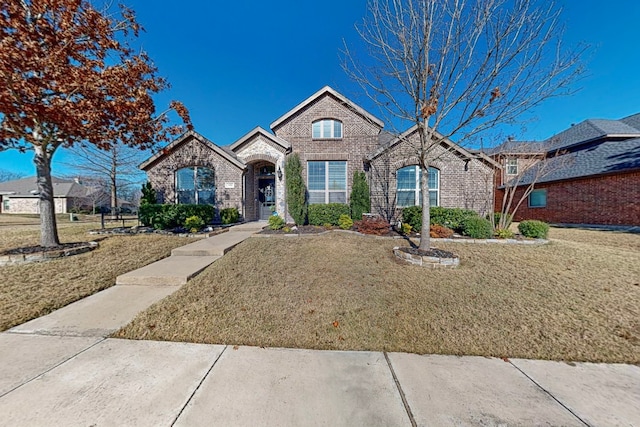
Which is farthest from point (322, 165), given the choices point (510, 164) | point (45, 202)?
point (510, 164)

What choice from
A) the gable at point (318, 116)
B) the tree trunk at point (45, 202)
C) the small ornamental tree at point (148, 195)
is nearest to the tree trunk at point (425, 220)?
the gable at point (318, 116)

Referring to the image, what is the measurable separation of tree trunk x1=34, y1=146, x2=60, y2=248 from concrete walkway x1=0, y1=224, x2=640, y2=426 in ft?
17.9

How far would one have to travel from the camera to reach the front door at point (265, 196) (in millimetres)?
14094

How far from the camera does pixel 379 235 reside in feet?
29.8

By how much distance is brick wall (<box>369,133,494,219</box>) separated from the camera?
39.2ft

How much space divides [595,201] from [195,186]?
2286 cm

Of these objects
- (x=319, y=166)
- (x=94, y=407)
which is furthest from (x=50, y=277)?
(x=319, y=166)

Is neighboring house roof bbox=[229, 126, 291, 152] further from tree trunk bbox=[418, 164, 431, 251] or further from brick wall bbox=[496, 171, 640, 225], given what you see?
brick wall bbox=[496, 171, 640, 225]

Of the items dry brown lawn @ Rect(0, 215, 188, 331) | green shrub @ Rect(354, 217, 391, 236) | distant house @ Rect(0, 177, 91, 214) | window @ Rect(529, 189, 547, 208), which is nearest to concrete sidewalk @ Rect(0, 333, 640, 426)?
dry brown lawn @ Rect(0, 215, 188, 331)

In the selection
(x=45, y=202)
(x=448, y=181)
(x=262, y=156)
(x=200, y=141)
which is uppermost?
(x=200, y=141)

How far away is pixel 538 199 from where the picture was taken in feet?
57.2

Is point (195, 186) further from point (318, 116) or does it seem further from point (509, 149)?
point (509, 149)

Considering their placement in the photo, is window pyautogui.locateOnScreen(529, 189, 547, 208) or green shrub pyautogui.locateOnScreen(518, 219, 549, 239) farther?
window pyautogui.locateOnScreen(529, 189, 547, 208)

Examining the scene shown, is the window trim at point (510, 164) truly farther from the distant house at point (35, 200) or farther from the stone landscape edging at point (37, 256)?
the distant house at point (35, 200)
